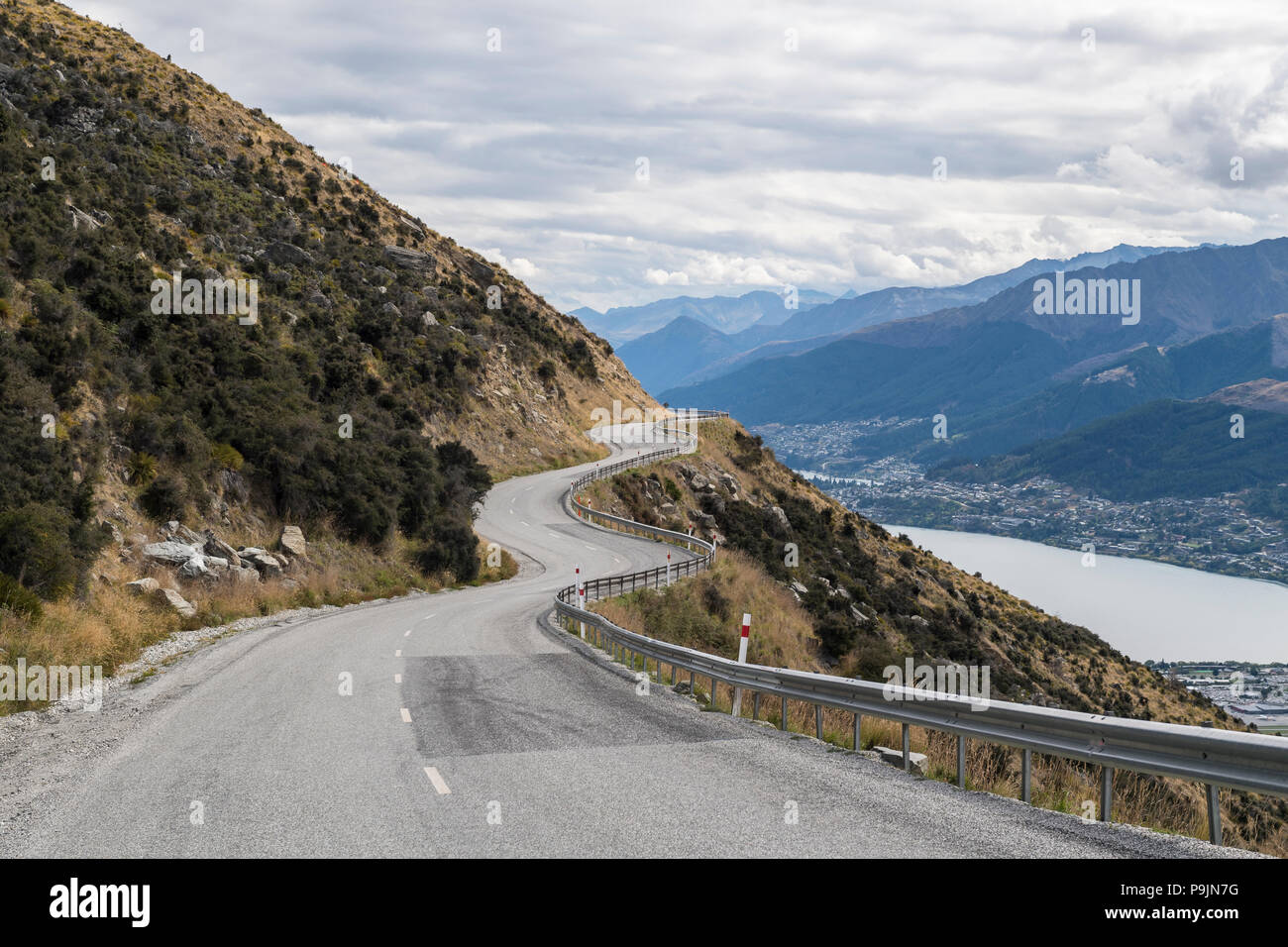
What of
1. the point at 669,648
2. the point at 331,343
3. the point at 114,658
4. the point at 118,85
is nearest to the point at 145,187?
the point at 331,343

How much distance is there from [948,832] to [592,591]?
808 inches

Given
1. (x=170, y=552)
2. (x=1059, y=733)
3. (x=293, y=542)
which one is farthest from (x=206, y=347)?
(x=1059, y=733)

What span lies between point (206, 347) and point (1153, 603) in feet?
498

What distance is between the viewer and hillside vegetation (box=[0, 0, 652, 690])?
63.0 feet

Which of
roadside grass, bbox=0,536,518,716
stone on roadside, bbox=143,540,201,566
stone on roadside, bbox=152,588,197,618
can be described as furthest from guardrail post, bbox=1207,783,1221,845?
stone on roadside, bbox=143,540,201,566

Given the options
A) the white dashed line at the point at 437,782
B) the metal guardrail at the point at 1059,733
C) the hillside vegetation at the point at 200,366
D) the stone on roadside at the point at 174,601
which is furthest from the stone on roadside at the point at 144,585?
the white dashed line at the point at 437,782

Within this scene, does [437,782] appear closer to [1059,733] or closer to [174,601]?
[1059,733]

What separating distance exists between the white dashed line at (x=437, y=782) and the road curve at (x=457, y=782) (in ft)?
0.18

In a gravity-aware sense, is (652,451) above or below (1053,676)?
above

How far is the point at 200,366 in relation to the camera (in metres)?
27.5

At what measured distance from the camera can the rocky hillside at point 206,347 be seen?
20625mm
